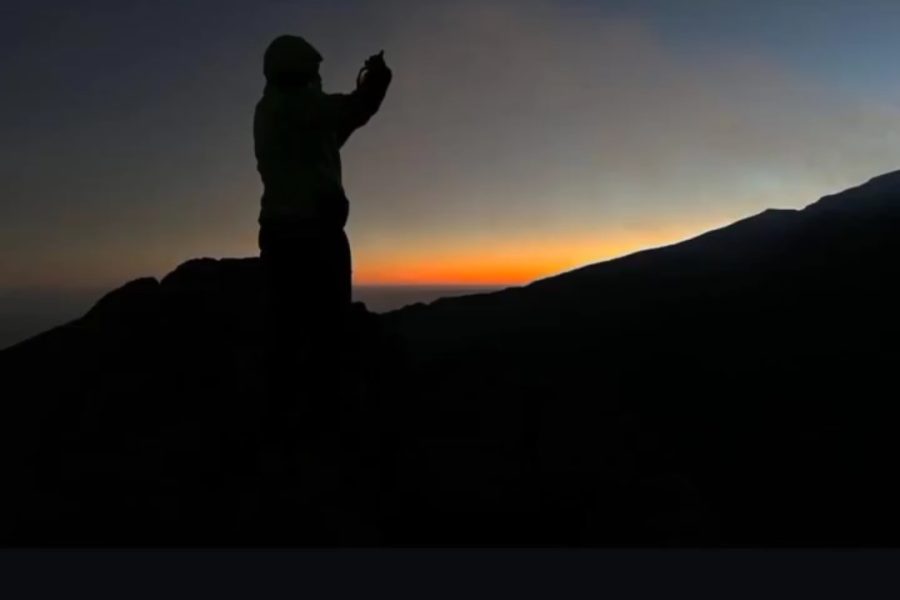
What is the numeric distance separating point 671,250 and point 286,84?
37.2 feet

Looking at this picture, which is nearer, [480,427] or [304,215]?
[304,215]

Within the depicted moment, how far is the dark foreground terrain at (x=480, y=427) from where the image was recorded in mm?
6512

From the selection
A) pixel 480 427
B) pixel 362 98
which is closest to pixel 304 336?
pixel 362 98

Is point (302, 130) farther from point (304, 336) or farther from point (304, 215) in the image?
point (304, 336)

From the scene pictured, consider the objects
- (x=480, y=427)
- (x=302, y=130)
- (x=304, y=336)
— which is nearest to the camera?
(x=302, y=130)

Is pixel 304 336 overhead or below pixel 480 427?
overhead

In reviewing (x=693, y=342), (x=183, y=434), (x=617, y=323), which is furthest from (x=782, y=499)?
(x=183, y=434)

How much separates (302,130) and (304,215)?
2.09 feet

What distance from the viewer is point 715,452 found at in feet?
37.2

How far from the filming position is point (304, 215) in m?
6.31

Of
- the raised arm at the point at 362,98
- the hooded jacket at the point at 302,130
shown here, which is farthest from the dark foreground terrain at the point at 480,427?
the raised arm at the point at 362,98

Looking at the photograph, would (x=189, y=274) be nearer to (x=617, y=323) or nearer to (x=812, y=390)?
(x=617, y=323)

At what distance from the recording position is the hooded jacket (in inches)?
247

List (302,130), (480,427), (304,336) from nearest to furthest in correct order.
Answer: (302,130), (304,336), (480,427)
